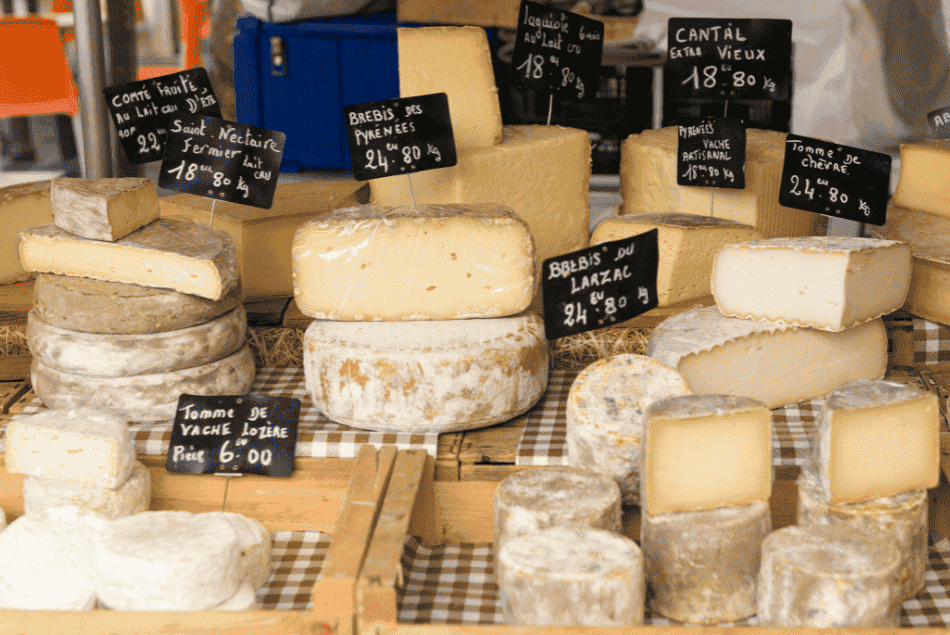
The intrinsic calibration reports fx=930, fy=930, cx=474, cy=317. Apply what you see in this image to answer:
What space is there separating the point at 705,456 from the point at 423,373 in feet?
2.13

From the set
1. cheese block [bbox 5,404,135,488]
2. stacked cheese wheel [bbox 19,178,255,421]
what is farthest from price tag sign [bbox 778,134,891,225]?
cheese block [bbox 5,404,135,488]

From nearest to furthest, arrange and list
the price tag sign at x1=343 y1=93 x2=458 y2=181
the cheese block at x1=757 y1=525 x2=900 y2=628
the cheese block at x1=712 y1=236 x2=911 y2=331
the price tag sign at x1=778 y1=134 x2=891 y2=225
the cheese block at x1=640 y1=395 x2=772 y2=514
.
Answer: the cheese block at x1=757 y1=525 x2=900 y2=628 < the cheese block at x1=640 y1=395 x2=772 y2=514 < the cheese block at x1=712 y1=236 x2=911 y2=331 < the price tag sign at x1=343 y1=93 x2=458 y2=181 < the price tag sign at x1=778 y1=134 x2=891 y2=225

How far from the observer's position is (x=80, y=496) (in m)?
1.79

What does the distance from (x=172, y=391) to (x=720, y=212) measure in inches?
65.4

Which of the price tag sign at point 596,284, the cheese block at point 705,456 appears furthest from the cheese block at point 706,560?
the price tag sign at point 596,284

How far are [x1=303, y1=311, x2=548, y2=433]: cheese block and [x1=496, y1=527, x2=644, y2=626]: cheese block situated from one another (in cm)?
55

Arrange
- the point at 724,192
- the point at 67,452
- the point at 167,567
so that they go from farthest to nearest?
the point at 724,192 < the point at 67,452 < the point at 167,567

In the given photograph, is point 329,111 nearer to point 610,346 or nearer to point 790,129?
point 790,129

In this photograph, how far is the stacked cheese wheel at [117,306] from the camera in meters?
2.07

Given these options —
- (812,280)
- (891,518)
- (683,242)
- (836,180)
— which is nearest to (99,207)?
(683,242)

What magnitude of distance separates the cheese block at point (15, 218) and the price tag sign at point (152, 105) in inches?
14.4

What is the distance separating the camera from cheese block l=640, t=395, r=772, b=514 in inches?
61.9

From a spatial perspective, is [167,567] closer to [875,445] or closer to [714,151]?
[875,445]

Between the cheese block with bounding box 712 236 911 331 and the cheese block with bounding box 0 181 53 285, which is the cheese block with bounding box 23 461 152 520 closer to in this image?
the cheese block with bounding box 0 181 53 285
